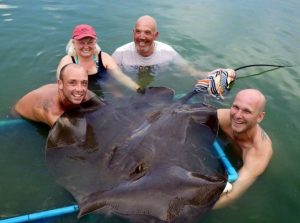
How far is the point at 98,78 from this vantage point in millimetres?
6672

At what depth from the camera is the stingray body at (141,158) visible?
9.43ft

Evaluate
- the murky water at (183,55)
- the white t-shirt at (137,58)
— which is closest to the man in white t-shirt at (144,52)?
the white t-shirt at (137,58)

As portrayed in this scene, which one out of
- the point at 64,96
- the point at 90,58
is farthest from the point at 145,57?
the point at 64,96

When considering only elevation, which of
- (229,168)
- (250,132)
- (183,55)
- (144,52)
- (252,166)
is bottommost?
(183,55)

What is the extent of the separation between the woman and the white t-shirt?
0.52 metres

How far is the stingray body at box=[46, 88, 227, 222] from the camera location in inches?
113

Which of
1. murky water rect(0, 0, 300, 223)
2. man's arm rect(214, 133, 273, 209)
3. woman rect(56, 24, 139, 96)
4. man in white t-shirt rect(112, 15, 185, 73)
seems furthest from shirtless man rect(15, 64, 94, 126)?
man's arm rect(214, 133, 273, 209)

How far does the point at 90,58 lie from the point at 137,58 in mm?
1240

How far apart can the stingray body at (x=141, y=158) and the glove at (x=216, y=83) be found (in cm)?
92

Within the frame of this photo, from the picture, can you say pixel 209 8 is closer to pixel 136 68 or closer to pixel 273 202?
pixel 136 68

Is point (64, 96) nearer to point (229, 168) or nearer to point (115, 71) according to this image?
point (115, 71)

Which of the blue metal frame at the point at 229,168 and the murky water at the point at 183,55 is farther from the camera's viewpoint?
the murky water at the point at 183,55

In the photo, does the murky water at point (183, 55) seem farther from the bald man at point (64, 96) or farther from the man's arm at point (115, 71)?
the man's arm at point (115, 71)

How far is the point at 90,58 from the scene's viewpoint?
20.8ft
